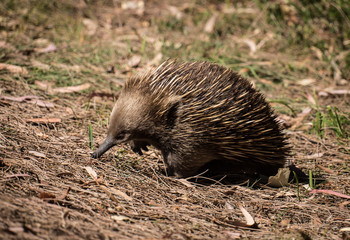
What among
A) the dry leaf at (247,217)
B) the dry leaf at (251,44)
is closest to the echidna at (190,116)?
the dry leaf at (247,217)

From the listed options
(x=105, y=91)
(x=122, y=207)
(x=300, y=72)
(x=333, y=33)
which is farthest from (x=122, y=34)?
(x=122, y=207)

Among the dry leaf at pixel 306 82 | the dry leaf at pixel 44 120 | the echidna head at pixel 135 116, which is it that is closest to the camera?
the echidna head at pixel 135 116

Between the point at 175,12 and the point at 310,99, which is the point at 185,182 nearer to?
the point at 310,99

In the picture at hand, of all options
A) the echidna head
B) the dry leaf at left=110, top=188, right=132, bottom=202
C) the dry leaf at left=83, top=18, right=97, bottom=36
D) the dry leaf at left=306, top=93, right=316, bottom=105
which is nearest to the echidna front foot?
the echidna head

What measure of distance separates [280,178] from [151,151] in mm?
1351

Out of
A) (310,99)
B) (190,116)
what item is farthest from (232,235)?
(310,99)

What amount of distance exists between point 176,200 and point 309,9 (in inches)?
193

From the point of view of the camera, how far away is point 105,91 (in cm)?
518

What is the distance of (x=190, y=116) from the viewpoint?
3469 millimetres

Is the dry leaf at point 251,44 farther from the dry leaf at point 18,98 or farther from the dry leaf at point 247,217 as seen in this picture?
the dry leaf at point 247,217

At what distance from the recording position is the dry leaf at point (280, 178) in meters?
3.73

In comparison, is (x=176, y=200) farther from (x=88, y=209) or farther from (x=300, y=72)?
(x=300, y=72)

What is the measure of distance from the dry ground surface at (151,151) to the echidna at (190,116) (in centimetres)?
27

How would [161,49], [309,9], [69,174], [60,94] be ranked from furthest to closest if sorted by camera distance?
[309,9], [161,49], [60,94], [69,174]
